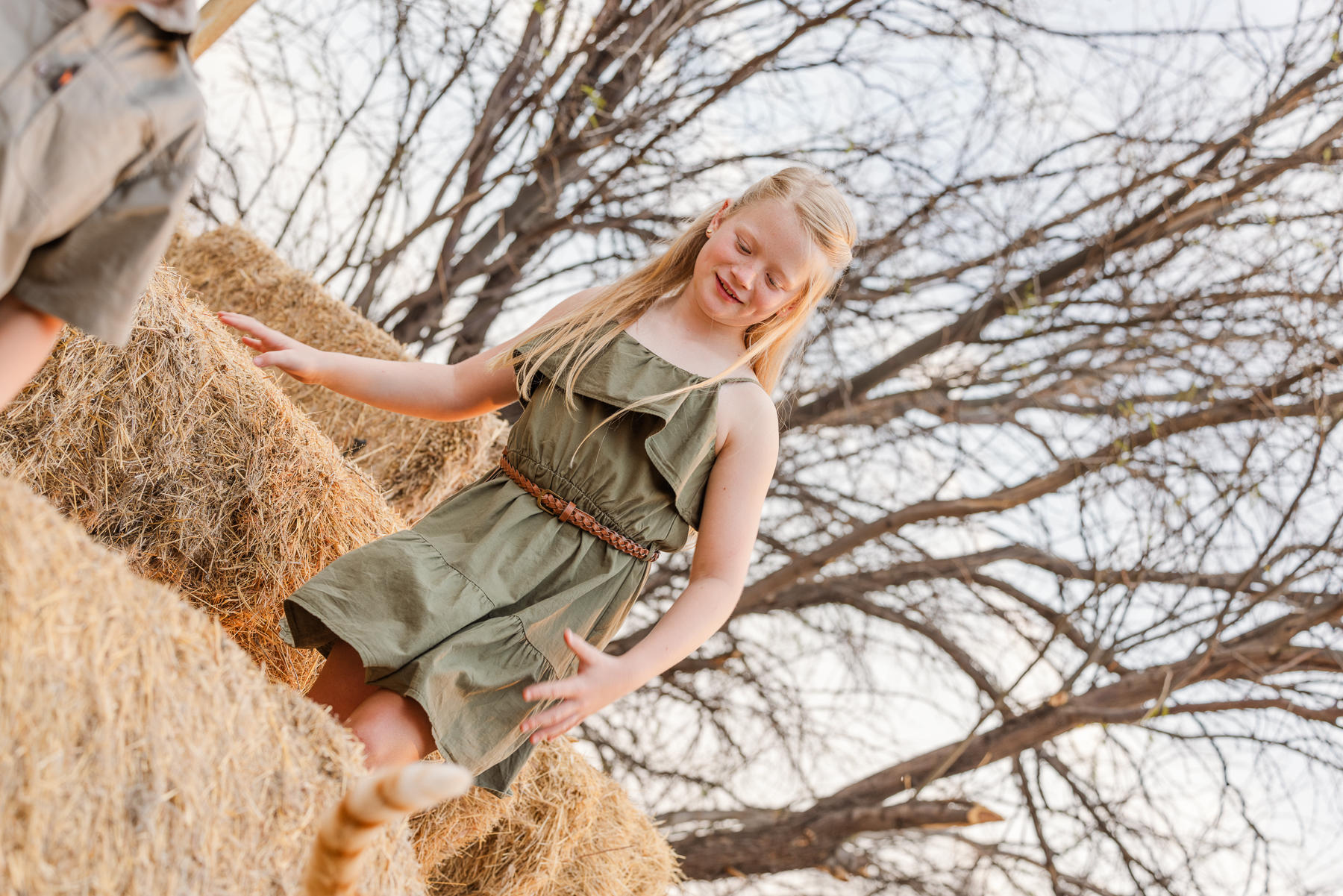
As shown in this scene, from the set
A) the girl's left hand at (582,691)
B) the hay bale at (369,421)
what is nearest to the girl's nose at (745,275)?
the girl's left hand at (582,691)

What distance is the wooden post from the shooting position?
77.5 inches

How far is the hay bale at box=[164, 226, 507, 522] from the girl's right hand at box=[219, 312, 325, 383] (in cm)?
128

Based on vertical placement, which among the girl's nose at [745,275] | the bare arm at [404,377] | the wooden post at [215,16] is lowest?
the bare arm at [404,377]

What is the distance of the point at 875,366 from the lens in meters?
4.45

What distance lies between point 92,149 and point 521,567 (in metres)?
0.79

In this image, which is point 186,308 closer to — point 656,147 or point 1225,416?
point 656,147

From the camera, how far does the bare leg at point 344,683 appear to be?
152 cm

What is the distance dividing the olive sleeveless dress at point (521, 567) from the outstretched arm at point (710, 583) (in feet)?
0.14

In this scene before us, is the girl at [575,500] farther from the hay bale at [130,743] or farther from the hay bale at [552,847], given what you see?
the hay bale at [552,847]

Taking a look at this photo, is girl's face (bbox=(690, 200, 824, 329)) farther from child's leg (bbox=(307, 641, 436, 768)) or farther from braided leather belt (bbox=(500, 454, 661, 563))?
child's leg (bbox=(307, 641, 436, 768))

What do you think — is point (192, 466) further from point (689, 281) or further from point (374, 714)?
point (689, 281)

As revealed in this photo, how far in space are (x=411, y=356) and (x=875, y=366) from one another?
2065 millimetres

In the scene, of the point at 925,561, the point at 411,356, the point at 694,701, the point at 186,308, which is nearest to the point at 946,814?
the point at 925,561

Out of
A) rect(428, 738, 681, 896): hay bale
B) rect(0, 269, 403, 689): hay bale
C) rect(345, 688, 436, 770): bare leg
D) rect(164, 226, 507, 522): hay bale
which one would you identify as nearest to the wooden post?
rect(0, 269, 403, 689): hay bale
